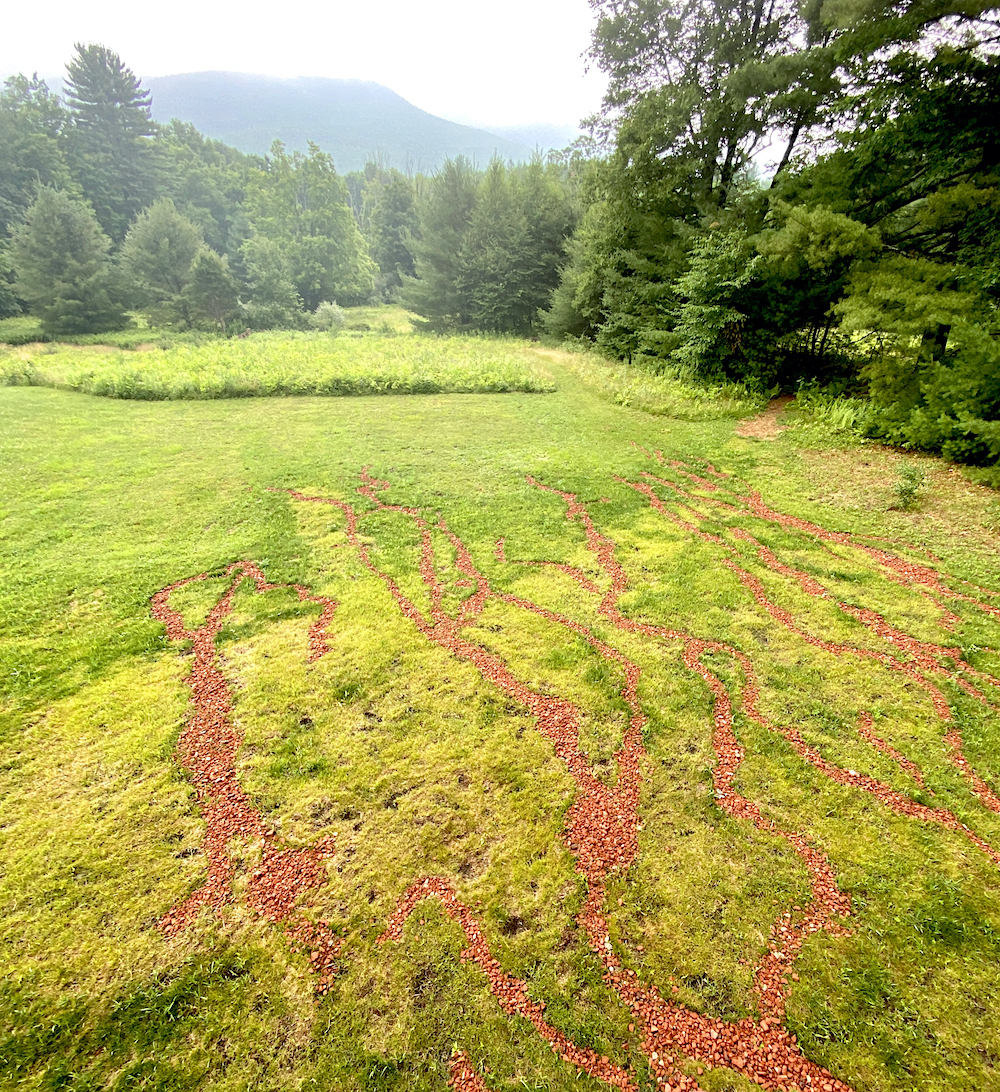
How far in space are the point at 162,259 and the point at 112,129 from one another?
101ft

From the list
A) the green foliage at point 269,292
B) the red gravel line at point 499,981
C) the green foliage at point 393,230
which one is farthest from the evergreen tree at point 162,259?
the red gravel line at point 499,981

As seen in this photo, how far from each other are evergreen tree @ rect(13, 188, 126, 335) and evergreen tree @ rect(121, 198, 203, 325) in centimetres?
246

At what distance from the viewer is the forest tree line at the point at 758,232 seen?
855 cm

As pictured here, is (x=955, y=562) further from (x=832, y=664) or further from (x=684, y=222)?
(x=684, y=222)

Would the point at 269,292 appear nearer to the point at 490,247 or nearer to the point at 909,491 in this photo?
the point at 490,247

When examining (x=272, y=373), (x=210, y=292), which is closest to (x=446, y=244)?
(x=210, y=292)

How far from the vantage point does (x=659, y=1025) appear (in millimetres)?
2230

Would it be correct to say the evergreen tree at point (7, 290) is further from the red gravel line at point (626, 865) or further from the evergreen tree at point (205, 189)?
the red gravel line at point (626, 865)

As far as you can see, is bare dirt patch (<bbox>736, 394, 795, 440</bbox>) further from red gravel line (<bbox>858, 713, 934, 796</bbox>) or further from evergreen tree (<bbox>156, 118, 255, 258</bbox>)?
evergreen tree (<bbox>156, 118, 255, 258</bbox>)

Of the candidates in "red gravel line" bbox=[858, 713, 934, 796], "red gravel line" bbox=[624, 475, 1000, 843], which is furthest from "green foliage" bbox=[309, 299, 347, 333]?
"red gravel line" bbox=[858, 713, 934, 796]

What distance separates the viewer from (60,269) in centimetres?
2670

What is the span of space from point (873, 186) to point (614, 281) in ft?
34.7

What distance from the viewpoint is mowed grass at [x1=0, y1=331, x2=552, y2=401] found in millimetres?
14086

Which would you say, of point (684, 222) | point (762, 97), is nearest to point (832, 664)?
point (762, 97)
